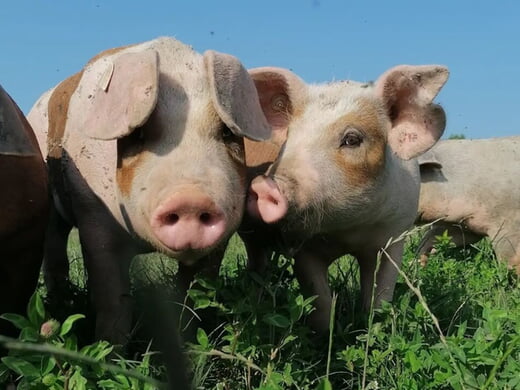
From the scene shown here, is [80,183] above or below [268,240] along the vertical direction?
above

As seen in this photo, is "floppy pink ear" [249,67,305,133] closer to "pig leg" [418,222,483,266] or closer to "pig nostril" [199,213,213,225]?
"pig nostril" [199,213,213,225]

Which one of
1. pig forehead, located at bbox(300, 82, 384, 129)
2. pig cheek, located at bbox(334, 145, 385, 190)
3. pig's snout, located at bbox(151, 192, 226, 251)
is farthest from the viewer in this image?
pig forehead, located at bbox(300, 82, 384, 129)

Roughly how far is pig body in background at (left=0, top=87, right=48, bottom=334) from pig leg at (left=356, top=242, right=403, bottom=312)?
5.18 ft

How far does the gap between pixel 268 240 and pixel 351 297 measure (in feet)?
2.09

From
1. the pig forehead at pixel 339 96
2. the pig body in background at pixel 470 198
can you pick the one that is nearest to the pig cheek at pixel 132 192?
the pig forehead at pixel 339 96

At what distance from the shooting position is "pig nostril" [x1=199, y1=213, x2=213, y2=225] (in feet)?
7.57

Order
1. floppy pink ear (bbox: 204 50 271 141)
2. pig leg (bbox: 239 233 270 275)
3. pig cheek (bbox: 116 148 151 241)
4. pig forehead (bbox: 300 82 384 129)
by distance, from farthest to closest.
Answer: pig leg (bbox: 239 233 270 275) → pig forehead (bbox: 300 82 384 129) → floppy pink ear (bbox: 204 50 271 141) → pig cheek (bbox: 116 148 151 241)

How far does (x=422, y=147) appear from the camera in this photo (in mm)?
3361

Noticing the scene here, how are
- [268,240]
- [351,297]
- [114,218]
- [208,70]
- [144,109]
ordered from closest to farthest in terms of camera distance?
[144,109]
[208,70]
[114,218]
[268,240]
[351,297]

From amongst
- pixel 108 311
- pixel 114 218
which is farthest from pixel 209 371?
pixel 114 218


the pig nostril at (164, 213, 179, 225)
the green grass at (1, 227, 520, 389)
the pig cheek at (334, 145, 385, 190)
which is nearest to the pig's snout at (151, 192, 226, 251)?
the pig nostril at (164, 213, 179, 225)

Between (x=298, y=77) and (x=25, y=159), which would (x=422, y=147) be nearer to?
(x=298, y=77)

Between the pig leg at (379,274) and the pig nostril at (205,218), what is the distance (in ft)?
4.72

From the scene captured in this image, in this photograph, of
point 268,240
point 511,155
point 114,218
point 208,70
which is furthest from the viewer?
point 511,155
